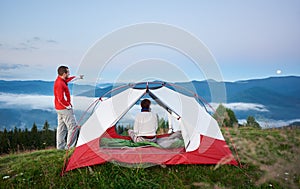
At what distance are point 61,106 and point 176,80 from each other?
8.33 feet

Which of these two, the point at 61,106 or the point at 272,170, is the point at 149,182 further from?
the point at 61,106

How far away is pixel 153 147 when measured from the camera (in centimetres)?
505

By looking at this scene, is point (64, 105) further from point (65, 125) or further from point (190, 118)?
point (190, 118)

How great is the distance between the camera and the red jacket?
5855 millimetres

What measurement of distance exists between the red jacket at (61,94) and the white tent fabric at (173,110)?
0.85 metres

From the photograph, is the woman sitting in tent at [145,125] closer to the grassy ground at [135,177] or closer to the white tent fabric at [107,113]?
the white tent fabric at [107,113]

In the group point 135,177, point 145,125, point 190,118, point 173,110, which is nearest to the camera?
point 135,177

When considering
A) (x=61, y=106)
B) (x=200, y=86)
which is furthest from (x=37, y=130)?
(x=200, y=86)

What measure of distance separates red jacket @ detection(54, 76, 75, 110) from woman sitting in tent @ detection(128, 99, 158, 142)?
163 cm

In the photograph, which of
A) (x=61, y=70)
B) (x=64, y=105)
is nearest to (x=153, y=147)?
(x=64, y=105)

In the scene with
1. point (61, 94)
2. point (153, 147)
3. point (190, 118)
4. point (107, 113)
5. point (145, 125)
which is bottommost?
point (153, 147)

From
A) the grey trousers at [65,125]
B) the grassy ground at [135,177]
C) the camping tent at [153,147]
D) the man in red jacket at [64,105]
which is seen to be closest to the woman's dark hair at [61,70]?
the man in red jacket at [64,105]

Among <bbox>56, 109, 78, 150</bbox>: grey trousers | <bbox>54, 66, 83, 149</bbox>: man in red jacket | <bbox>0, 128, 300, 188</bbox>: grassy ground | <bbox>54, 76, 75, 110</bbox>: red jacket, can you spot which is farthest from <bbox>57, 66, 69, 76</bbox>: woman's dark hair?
<bbox>0, 128, 300, 188</bbox>: grassy ground

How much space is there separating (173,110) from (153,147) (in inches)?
30.6
